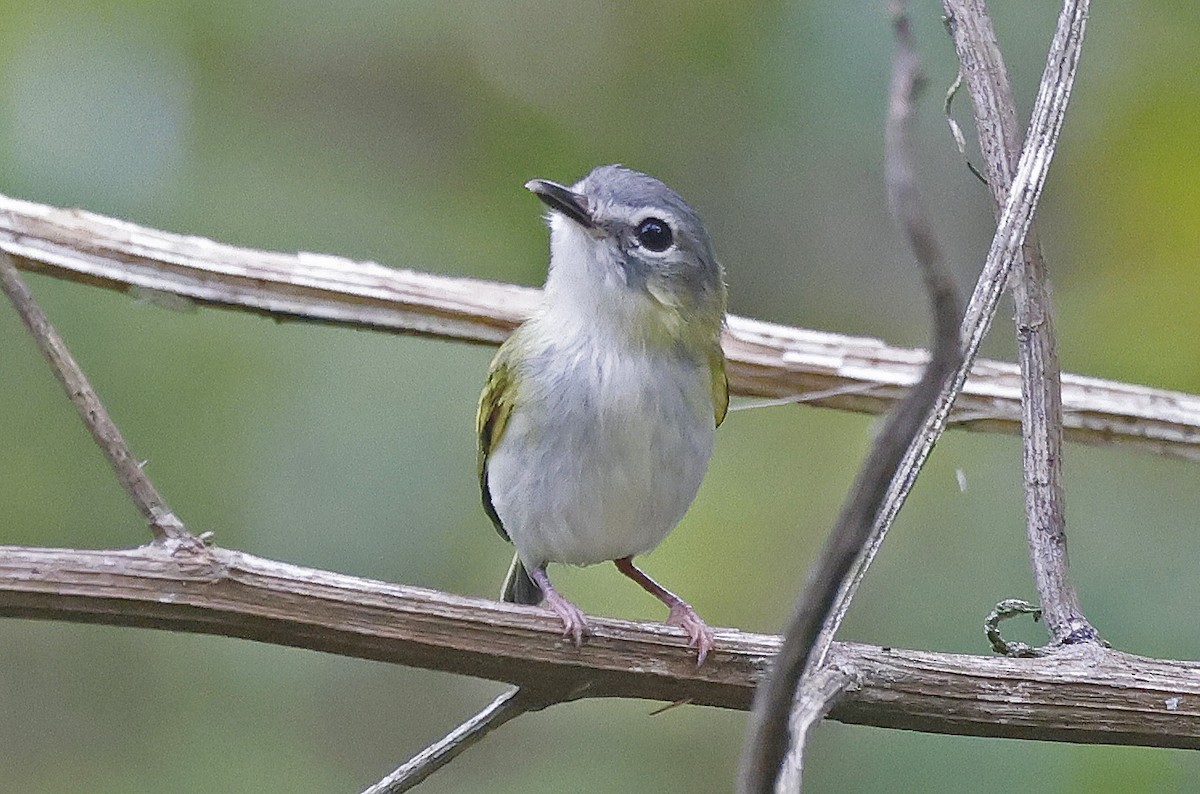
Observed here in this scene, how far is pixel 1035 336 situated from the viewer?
2225 millimetres

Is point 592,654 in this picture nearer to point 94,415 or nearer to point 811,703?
point 811,703

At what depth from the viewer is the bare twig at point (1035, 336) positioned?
2102 mm

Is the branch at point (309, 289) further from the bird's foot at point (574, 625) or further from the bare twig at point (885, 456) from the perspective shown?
the bare twig at point (885, 456)

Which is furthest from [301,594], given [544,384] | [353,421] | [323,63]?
[323,63]

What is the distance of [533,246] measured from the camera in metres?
3.38

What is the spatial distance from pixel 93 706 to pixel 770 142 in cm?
230

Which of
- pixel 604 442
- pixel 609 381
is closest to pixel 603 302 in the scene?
pixel 609 381

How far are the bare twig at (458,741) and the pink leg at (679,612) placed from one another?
0.78 feet

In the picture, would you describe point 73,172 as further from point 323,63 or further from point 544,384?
point 544,384

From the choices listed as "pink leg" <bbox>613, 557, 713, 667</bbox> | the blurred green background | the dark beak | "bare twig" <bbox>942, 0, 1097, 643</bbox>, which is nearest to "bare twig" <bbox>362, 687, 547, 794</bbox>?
"pink leg" <bbox>613, 557, 713, 667</bbox>

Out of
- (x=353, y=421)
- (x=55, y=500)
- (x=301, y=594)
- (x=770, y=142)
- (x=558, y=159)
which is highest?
(x=770, y=142)

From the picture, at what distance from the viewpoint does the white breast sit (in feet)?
8.93

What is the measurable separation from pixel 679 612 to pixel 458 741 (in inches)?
36.3

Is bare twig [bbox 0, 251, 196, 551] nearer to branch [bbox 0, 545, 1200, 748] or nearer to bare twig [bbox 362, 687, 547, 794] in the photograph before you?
branch [bbox 0, 545, 1200, 748]
